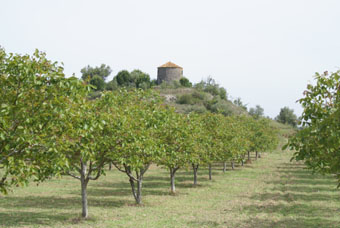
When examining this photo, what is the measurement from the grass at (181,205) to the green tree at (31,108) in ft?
28.4

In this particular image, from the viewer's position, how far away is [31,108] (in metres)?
10.2

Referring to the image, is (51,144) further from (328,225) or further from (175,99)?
(175,99)

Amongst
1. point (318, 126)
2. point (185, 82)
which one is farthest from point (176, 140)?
point (185, 82)

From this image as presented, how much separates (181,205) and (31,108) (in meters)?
16.2

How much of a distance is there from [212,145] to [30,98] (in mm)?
28787

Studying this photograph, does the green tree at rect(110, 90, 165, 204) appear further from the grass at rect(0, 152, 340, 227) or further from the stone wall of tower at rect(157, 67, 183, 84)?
the stone wall of tower at rect(157, 67, 183, 84)

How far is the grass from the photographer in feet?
62.1

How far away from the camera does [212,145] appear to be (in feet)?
124

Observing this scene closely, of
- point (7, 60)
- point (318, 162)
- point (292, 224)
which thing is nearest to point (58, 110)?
point (7, 60)

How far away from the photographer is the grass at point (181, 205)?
62.1 ft

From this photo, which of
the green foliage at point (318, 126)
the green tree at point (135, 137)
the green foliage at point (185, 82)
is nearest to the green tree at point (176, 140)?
the green tree at point (135, 137)

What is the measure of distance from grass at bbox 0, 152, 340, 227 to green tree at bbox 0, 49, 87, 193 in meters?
8.65

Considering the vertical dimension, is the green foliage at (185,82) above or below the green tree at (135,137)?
above

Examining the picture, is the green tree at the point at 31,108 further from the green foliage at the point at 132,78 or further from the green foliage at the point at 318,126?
the green foliage at the point at 132,78
